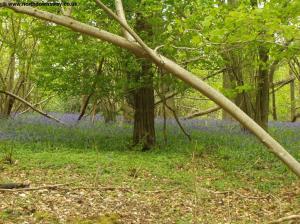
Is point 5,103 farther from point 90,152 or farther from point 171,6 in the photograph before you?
point 171,6

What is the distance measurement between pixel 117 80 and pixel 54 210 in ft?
18.8

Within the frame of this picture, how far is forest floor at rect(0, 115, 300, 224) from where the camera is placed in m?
6.85

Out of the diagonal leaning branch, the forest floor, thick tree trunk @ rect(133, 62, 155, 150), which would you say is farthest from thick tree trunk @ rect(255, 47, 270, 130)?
the diagonal leaning branch

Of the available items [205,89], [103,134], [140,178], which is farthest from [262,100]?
[205,89]

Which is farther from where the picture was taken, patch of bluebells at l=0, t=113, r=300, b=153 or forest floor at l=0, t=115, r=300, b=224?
patch of bluebells at l=0, t=113, r=300, b=153

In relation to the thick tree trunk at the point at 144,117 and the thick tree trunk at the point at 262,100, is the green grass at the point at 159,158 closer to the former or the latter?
the thick tree trunk at the point at 144,117

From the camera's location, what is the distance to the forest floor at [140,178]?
22.5ft

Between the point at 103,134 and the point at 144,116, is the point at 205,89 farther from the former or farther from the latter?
the point at 103,134

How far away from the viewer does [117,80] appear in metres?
12.0

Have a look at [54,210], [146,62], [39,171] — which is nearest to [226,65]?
[146,62]

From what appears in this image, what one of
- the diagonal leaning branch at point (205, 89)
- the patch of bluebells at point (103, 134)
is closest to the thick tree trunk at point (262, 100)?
the patch of bluebells at point (103, 134)

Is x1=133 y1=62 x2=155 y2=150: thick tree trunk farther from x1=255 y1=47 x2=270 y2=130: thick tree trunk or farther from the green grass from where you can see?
x1=255 y1=47 x2=270 y2=130: thick tree trunk

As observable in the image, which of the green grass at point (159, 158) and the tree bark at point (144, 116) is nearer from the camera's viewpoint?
the green grass at point (159, 158)

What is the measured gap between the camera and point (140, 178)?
356 inches
